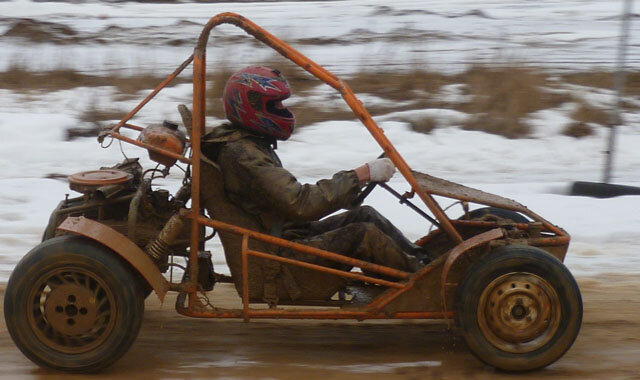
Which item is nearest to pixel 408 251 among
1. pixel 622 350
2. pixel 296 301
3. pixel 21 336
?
pixel 296 301

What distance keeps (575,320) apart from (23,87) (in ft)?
31.4

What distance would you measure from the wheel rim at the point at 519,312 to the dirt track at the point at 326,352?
0.19 m

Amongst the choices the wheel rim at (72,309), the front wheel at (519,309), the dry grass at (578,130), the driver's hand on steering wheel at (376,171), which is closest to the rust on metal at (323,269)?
the front wheel at (519,309)

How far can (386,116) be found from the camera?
11.1 m

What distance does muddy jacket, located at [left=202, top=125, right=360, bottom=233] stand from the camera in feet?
15.4

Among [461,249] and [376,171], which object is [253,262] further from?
[461,249]

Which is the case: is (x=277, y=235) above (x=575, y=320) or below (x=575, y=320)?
above

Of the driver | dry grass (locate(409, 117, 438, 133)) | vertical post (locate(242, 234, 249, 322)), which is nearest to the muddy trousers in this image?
the driver

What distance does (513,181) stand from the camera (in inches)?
370

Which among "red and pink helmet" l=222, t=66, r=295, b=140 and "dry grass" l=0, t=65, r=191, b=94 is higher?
"red and pink helmet" l=222, t=66, r=295, b=140

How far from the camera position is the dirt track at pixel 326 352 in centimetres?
480

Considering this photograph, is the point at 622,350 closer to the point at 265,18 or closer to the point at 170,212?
the point at 170,212

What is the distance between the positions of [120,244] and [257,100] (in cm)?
100

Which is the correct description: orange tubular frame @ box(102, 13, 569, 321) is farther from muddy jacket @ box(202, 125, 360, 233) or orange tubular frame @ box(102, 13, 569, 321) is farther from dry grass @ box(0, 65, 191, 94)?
dry grass @ box(0, 65, 191, 94)
